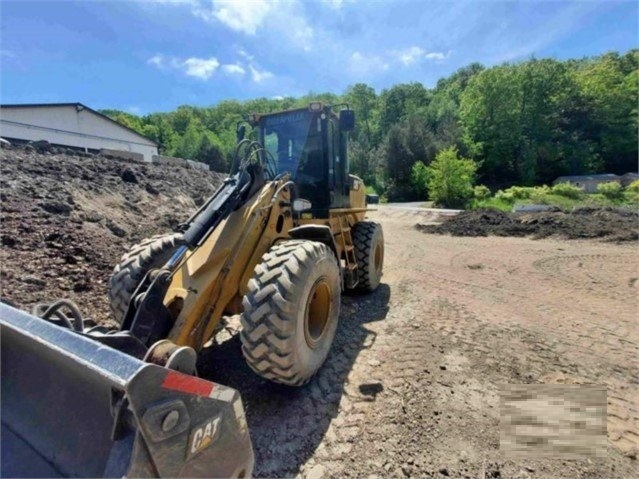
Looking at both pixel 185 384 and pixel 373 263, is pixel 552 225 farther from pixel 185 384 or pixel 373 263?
pixel 185 384

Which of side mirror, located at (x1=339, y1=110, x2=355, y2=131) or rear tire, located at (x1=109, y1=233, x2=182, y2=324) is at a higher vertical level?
side mirror, located at (x1=339, y1=110, x2=355, y2=131)

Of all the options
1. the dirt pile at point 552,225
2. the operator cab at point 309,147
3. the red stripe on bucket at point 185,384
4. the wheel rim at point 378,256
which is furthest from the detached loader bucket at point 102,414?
the dirt pile at point 552,225

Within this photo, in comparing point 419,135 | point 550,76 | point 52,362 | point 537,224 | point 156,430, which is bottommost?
point 537,224

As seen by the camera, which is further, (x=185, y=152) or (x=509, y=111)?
(x=185, y=152)

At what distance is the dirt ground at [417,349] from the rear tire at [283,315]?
39 centimetres

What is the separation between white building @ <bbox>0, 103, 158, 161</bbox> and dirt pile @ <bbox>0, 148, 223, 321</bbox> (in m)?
14.0

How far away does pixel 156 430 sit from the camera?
131 centimetres

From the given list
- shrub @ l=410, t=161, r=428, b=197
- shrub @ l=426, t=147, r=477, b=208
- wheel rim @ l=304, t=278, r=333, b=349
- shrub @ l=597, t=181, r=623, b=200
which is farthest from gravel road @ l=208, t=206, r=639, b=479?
shrub @ l=410, t=161, r=428, b=197

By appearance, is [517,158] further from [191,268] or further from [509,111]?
[191,268]

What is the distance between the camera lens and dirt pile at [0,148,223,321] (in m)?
4.41

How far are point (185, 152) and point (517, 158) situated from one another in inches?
1697

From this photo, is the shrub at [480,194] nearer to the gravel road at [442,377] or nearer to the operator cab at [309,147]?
the gravel road at [442,377]

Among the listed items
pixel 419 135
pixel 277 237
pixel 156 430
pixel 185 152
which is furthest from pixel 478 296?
pixel 185 152

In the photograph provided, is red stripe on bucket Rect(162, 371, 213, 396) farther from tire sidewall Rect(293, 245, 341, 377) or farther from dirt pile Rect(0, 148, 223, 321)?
dirt pile Rect(0, 148, 223, 321)
